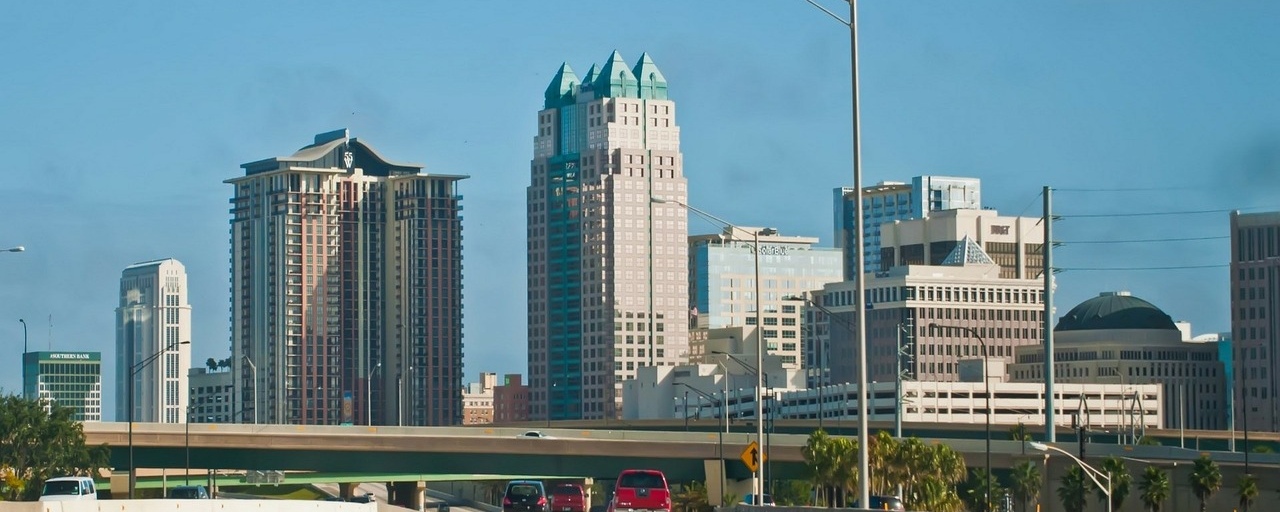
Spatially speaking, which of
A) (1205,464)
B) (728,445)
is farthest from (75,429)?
(1205,464)

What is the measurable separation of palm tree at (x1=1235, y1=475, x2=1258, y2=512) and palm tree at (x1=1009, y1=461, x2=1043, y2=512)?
87.0 ft

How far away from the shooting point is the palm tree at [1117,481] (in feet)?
288

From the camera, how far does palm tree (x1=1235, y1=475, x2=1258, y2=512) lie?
81.4m

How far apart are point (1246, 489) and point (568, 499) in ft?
81.8

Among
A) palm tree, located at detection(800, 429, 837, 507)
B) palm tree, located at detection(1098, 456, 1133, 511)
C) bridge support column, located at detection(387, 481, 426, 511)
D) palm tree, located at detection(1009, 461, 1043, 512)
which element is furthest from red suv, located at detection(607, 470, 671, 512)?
bridge support column, located at detection(387, 481, 426, 511)

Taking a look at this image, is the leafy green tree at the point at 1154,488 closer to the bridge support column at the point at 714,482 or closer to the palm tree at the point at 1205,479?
the palm tree at the point at 1205,479

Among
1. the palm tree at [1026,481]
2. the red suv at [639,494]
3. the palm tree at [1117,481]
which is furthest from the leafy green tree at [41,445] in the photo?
the palm tree at [1117,481]

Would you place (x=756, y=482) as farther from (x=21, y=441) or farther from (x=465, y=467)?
(x=21, y=441)

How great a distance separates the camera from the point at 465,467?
13325 cm

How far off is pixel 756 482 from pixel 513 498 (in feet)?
28.2

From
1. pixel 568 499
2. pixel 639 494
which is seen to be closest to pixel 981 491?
pixel 568 499

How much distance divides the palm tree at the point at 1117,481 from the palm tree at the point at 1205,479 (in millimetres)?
3132

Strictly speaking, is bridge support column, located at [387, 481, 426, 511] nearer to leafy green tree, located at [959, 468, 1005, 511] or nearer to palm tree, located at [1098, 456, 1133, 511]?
leafy green tree, located at [959, 468, 1005, 511]

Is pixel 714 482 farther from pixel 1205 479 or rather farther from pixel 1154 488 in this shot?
pixel 1205 479
